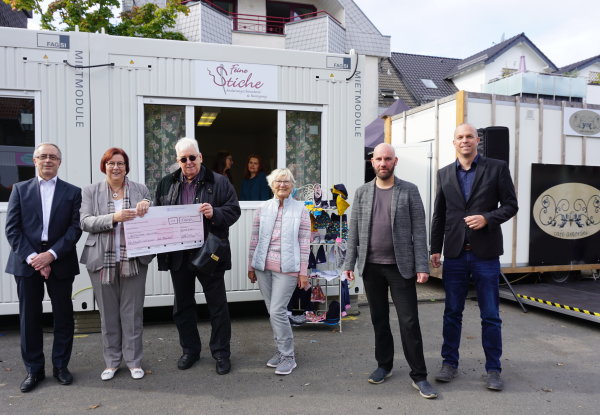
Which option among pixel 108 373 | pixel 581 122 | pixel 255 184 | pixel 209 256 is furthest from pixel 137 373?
pixel 581 122

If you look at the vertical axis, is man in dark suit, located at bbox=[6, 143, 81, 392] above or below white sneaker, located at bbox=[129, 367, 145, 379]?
above

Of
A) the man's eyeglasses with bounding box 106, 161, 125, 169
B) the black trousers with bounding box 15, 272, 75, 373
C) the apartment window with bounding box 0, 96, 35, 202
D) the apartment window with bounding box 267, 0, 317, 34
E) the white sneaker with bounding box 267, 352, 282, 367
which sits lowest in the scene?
the white sneaker with bounding box 267, 352, 282, 367

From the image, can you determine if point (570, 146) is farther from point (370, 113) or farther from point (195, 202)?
point (370, 113)

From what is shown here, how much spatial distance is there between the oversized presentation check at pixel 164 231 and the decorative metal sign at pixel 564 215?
17.7ft

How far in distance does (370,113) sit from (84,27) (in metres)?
10.3

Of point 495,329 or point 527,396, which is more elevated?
point 495,329

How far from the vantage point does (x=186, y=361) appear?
3.92m

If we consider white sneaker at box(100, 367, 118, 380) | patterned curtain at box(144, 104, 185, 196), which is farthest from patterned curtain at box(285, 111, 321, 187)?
white sneaker at box(100, 367, 118, 380)

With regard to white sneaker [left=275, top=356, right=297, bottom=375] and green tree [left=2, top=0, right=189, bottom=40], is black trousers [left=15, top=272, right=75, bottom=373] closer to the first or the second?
white sneaker [left=275, top=356, right=297, bottom=375]

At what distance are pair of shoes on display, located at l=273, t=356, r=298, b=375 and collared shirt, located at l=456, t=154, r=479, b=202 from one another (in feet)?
6.41

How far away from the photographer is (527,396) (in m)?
3.42

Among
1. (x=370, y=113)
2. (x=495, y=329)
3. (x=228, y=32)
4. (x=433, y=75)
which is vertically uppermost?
(x=433, y=75)

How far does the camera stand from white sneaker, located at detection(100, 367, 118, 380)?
366 cm

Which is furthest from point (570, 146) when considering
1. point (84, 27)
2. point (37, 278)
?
point (84, 27)
